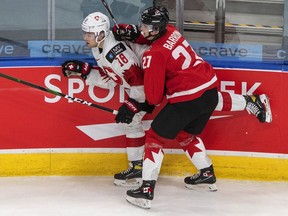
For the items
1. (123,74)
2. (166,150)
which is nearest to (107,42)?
(123,74)

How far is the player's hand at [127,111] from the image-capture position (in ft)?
12.8

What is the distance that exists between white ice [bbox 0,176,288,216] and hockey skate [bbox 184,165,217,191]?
0.15 ft

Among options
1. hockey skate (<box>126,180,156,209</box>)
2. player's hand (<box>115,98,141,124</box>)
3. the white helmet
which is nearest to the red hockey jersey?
player's hand (<box>115,98,141,124</box>)

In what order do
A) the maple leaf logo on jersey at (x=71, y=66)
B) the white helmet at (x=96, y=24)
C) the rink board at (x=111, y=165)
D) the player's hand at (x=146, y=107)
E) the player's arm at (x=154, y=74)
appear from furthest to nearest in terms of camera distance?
the rink board at (x=111, y=165) < the maple leaf logo on jersey at (x=71, y=66) < the player's hand at (x=146, y=107) < the white helmet at (x=96, y=24) < the player's arm at (x=154, y=74)

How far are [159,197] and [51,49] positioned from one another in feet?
3.76

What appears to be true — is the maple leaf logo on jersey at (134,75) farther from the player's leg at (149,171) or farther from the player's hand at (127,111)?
the player's leg at (149,171)

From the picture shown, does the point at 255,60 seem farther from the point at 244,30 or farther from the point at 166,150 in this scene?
the point at 166,150

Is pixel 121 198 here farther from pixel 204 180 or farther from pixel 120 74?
pixel 120 74

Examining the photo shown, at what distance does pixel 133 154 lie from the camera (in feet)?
13.6

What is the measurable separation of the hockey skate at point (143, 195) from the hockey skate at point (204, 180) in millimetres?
398

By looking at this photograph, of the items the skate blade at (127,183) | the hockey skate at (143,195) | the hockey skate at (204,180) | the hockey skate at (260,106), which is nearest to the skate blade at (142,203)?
the hockey skate at (143,195)

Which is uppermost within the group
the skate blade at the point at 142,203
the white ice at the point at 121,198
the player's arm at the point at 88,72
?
the player's arm at the point at 88,72

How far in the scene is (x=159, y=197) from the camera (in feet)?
13.0

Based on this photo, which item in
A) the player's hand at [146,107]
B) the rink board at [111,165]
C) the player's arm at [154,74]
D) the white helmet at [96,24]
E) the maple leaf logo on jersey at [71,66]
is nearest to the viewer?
the player's arm at [154,74]
